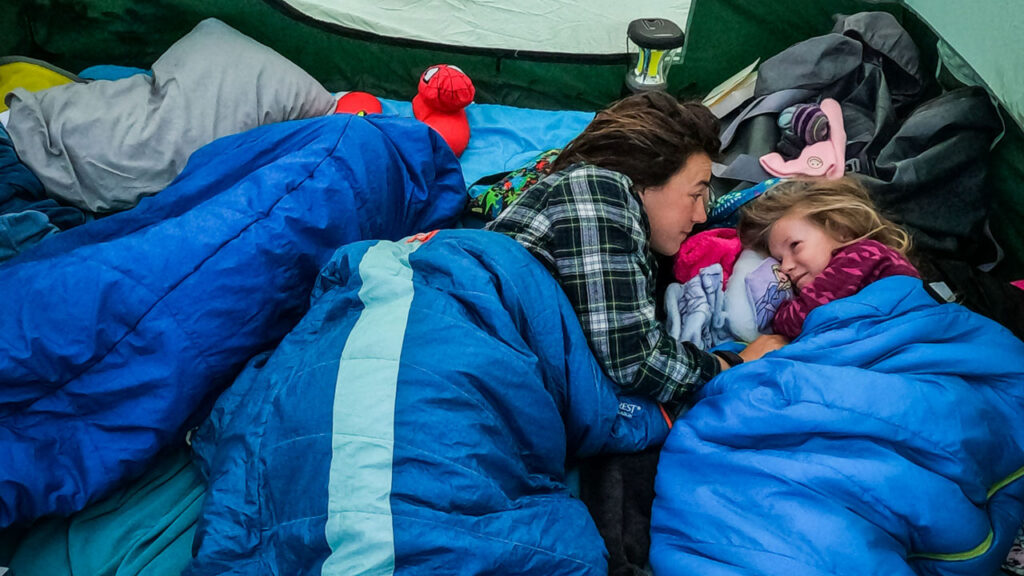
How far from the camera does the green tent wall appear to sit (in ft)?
6.10

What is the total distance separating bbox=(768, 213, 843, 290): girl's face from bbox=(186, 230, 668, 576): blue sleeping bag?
45cm

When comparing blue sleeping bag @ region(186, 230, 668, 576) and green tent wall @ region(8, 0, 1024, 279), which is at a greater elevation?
green tent wall @ region(8, 0, 1024, 279)

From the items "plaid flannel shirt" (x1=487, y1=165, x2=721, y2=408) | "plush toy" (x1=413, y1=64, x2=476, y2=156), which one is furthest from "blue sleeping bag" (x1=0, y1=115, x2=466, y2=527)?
"plush toy" (x1=413, y1=64, x2=476, y2=156)

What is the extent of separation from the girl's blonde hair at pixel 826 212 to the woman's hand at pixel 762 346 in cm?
21

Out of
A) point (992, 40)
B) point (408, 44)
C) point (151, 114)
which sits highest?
point (992, 40)

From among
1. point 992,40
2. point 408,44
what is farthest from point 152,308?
point 992,40

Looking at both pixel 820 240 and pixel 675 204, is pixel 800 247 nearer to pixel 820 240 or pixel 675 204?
pixel 820 240

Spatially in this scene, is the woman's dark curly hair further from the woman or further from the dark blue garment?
the dark blue garment

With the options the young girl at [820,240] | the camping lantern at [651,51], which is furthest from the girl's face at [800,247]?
the camping lantern at [651,51]

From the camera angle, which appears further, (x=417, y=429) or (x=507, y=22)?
(x=507, y=22)

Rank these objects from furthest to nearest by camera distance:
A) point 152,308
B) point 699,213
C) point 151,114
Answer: point 151,114
point 699,213
point 152,308

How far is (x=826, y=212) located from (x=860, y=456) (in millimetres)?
531

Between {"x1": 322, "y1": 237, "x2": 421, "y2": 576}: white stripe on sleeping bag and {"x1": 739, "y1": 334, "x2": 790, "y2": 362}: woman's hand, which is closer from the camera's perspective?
{"x1": 322, "y1": 237, "x2": 421, "y2": 576}: white stripe on sleeping bag

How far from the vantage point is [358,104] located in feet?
6.18
